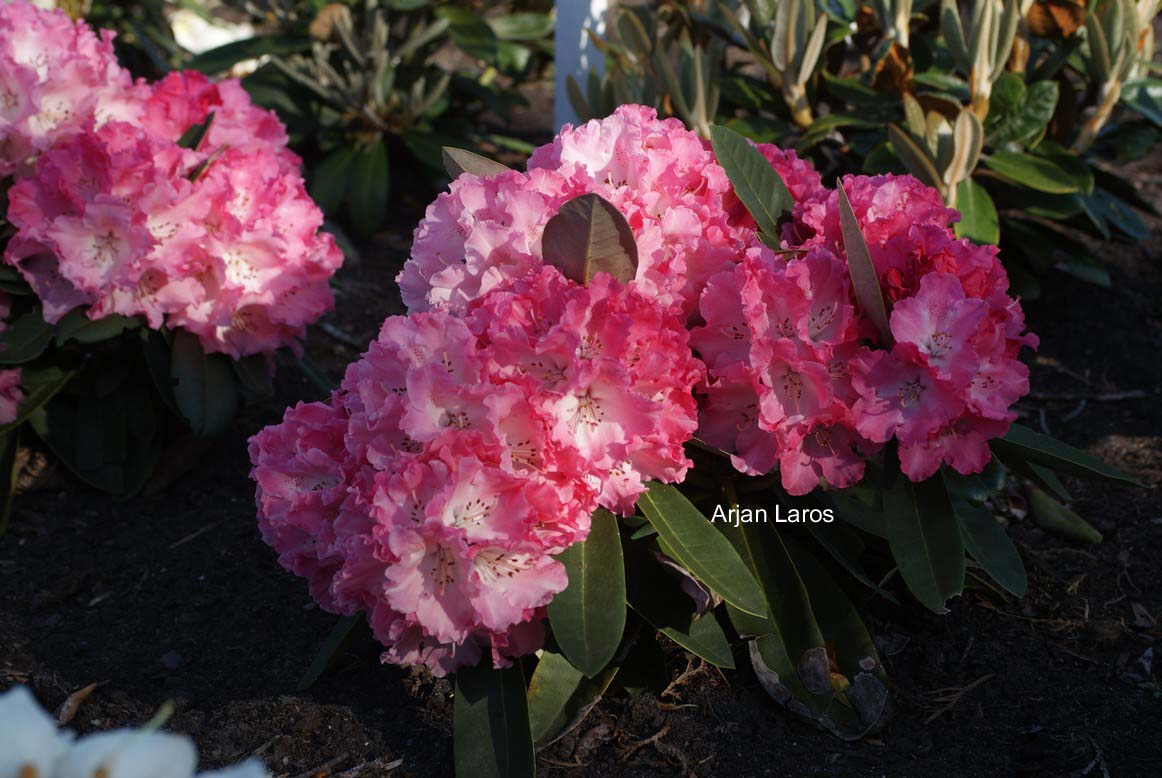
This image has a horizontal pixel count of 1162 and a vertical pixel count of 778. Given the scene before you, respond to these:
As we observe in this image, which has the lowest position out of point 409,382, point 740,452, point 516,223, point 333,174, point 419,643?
point 333,174

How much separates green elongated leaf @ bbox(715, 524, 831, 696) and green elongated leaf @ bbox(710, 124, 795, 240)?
1.66 ft

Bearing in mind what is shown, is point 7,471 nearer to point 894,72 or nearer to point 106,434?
point 106,434

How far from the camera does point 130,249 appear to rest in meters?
2.22

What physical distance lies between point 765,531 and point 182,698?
1039mm

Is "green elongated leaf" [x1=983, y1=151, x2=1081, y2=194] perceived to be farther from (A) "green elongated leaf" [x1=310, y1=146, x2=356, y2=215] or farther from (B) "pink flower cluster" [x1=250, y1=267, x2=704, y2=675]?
(A) "green elongated leaf" [x1=310, y1=146, x2=356, y2=215]

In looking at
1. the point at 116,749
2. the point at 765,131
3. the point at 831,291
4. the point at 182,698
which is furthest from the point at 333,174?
the point at 116,749

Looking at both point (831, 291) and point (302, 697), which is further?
point (302, 697)

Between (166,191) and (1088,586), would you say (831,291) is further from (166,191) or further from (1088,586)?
(166,191)

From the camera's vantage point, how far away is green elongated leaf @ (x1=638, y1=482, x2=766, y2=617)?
157 cm

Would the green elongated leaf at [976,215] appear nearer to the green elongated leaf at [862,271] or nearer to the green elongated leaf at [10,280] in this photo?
the green elongated leaf at [862,271]

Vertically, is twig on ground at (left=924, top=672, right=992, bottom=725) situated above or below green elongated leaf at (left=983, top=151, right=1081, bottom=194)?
below

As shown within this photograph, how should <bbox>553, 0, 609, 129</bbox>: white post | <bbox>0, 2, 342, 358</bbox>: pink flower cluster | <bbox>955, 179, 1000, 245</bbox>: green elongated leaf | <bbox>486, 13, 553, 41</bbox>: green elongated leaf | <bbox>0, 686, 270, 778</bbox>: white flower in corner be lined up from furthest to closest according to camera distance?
<bbox>486, 13, 553, 41</bbox>: green elongated leaf, <bbox>553, 0, 609, 129</bbox>: white post, <bbox>955, 179, 1000, 245</bbox>: green elongated leaf, <bbox>0, 2, 342, 358</bbox>: pink flower cluster, <bbox>0, 686, 270, 778</bbox>: white flower in corner

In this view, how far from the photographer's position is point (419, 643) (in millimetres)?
1609

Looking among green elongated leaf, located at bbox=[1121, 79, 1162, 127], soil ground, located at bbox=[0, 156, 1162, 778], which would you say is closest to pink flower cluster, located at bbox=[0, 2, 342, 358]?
soil ground, located at bbox=[0, 156, 1162, 778]
